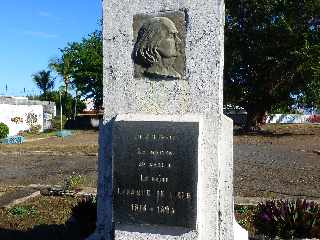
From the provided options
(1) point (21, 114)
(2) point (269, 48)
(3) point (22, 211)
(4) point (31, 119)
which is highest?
(2) point (269, 48)

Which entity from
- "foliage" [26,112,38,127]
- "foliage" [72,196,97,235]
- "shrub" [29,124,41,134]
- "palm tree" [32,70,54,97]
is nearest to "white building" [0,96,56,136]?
"foliage" [26,112,38,127]

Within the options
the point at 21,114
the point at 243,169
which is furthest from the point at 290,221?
the point at 21,114

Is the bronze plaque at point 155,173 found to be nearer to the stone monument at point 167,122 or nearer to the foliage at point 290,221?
the stone monument at point 167,122

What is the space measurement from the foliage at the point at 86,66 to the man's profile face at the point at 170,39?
4499 cm

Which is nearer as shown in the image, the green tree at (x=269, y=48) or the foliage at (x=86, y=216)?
the foliage at (x=86, y=216)

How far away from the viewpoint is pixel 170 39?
15.3ft

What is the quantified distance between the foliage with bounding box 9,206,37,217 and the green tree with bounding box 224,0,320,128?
2442 centimetres

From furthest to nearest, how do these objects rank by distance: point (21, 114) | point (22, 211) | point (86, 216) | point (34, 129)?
point (34, 129)
point (21, 114)
point (22, 211)
point (86, 216)

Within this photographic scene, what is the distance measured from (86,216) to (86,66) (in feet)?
154

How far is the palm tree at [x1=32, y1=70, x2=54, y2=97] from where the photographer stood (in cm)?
6650

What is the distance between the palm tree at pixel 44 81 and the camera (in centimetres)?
6650

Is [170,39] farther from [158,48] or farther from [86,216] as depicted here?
[86,216]

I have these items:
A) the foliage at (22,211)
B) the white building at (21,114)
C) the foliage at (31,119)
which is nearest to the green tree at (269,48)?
the white building at (21,114)

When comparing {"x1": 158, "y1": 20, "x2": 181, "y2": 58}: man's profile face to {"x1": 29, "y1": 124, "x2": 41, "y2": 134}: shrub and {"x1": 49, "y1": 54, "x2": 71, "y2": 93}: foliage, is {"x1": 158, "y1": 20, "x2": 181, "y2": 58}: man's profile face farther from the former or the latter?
{"x1": 49, "y1": 54, "x2": 71, "y2": 93}: foliage
